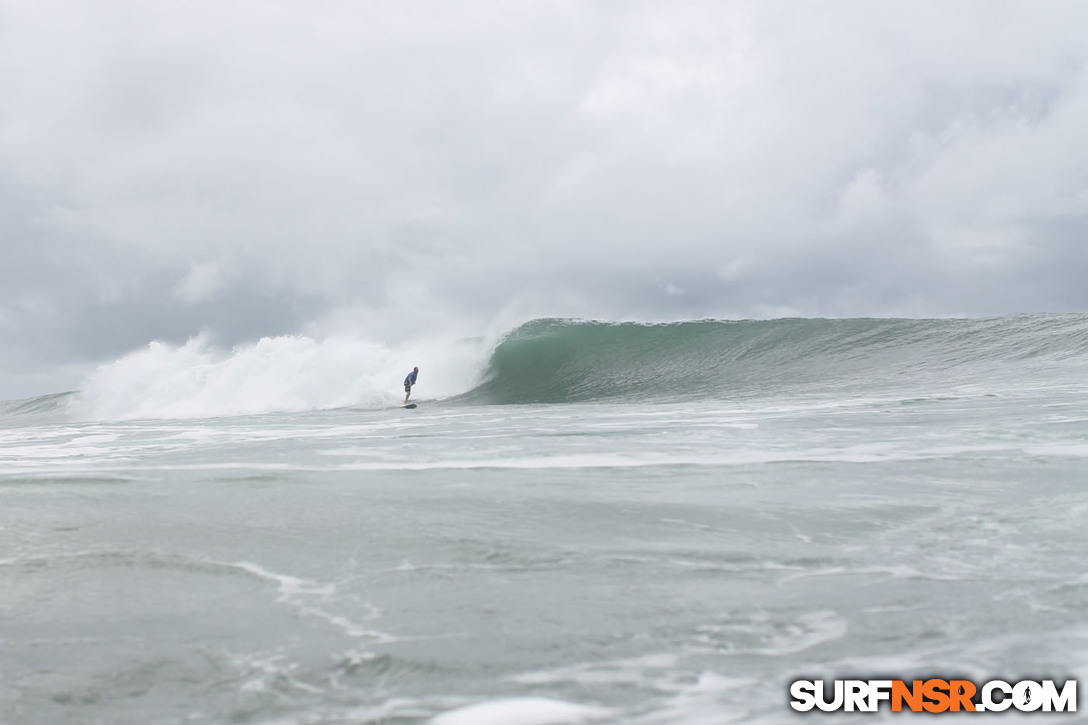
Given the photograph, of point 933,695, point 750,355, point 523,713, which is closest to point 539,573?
point 523,713

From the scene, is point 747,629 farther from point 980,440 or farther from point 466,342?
point 466,342

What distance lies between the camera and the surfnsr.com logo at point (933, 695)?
2422 millimetres

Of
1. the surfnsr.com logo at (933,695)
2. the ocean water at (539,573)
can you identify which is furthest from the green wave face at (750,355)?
the surfnsr.com logo at (933,695)

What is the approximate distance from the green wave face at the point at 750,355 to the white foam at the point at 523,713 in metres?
15.8

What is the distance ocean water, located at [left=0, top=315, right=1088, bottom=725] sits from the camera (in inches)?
103

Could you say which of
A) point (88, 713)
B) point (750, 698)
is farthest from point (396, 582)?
point (750, 698)

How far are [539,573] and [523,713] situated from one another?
130 centimetres

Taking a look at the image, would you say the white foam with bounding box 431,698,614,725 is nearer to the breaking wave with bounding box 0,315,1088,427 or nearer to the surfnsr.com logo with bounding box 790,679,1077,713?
the surfnsr.com logo with bounding box 790,679,1077,713

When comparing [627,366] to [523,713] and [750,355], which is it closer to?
[750,355]

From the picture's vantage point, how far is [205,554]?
165 inches

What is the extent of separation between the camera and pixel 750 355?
2370cm

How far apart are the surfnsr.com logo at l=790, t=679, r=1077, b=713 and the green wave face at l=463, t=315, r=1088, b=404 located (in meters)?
15.4

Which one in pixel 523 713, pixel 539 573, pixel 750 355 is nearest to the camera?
pixel 523 713

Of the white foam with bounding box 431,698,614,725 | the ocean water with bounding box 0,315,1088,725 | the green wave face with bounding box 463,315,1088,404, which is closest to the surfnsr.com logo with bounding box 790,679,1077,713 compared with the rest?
the ocean water with bounding box 0,315,1088,725
